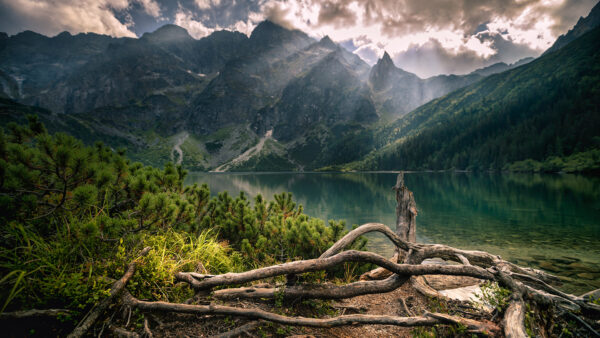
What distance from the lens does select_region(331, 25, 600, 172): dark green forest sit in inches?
4013

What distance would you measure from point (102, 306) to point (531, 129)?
176 metres

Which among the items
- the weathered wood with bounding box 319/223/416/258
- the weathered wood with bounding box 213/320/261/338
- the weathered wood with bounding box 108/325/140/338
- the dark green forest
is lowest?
the weathered wood with bounding box 213/320/261/338

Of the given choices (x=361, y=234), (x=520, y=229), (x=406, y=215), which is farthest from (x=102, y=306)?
(x=520, y=229)

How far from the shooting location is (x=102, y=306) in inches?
132

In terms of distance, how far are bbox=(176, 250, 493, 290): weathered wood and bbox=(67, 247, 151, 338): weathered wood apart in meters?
0.94

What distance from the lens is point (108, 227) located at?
4.08 metres

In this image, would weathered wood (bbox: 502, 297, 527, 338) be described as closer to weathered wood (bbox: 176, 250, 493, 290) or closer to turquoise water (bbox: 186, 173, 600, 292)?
weathered wood (bbox: 176, 250, 493, 290)

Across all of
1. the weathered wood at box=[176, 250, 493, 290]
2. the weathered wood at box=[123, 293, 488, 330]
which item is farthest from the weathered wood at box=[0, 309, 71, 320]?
the weathered wood at box=[176, 250, 493, 290]

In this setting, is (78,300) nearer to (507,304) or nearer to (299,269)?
(299,269)

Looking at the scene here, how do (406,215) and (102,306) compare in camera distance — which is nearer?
(102,306)

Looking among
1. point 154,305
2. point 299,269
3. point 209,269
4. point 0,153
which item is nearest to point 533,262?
point 299,269

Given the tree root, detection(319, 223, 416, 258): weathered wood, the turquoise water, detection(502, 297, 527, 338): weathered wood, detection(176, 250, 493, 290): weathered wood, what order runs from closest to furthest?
detection(502, 297, 527, 338): weathered wood < the tree root < detection(176, 250, 493, 290): weathered wood < detection(319, 223, 416, 258): weathered wood < the turquoise water

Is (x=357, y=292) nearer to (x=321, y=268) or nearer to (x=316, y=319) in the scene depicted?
(x=321, y=268)

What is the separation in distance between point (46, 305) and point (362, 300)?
18.9ft
